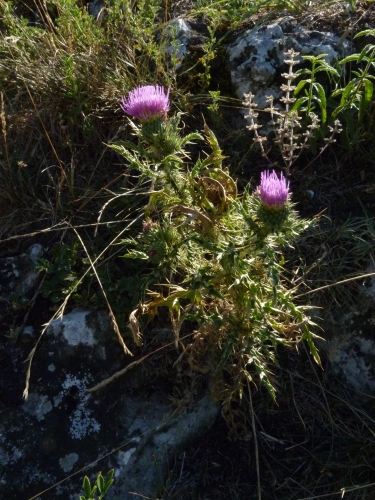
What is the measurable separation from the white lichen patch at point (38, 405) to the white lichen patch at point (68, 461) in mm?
193

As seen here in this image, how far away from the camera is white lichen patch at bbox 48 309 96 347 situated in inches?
102

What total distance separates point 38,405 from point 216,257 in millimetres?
982

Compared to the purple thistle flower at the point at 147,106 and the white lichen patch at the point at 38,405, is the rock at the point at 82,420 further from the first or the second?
the purple thistle flower at the point at 147,106

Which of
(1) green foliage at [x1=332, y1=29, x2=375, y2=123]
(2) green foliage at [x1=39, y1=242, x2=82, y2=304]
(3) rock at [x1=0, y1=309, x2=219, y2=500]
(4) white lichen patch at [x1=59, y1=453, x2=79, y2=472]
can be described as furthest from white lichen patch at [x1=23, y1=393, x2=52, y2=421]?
(1) green foliage at [x1=332, y1=29, x2=375, y2=123]

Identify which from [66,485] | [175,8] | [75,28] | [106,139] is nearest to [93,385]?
[66,485]

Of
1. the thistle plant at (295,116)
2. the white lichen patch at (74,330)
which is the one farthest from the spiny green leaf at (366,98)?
the white lichen patch at (74,330)

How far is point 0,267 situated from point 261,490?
1.52 metres

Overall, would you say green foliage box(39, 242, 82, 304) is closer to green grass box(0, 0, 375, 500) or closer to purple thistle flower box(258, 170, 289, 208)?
green grass box(0, 0, 375, 500)

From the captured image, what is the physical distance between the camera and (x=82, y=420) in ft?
8.09

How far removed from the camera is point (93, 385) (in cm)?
252

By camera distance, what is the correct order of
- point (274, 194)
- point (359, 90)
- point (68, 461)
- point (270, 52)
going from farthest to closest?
point (270, 52), point (359, 90), point (68, 461), point (274, 194)

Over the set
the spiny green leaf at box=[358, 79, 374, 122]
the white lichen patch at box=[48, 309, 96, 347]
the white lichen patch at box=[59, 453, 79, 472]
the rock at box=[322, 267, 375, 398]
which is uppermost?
the spiny green leaf at box=[358, 79, 374, 122]

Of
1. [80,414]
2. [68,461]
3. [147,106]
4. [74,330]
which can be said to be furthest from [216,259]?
[68,461]

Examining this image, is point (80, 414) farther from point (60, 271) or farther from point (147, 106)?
point (147, 106)
